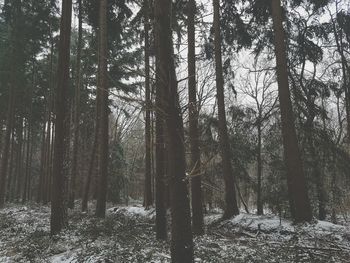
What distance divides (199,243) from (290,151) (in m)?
4.43

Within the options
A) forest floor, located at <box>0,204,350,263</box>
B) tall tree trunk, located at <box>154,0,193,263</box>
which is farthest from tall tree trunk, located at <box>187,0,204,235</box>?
tall tree trunk, located at <box>154,0,193,263</box>

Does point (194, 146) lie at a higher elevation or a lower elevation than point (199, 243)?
higher

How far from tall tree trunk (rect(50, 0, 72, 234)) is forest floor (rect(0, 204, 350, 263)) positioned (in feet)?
1.71

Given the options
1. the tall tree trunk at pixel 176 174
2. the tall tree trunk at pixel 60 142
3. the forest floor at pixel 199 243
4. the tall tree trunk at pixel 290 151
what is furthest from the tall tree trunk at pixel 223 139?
the tall tree trunk at pixel 176 174

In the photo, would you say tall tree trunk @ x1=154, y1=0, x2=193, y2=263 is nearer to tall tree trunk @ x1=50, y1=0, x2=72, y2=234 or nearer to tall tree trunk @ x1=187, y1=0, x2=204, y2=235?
tall tree trunk @ x1=187, y1=0, x2=204, y2=235

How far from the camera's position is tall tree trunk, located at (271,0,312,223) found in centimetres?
1063

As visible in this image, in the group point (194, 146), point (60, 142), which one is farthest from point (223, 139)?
point (60, 142)

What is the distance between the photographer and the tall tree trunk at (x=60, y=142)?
9.63 meters

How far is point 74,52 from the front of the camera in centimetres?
2373

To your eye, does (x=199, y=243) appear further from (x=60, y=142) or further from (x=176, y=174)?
(x=60, y=142)

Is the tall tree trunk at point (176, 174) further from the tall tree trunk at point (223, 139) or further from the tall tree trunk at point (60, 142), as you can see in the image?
the tall tree trunk at point (223, 139)

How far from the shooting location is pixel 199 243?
871 centimetres

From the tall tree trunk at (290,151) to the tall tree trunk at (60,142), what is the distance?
683 cm

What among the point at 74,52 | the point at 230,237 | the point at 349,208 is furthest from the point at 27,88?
the point at 349,208
